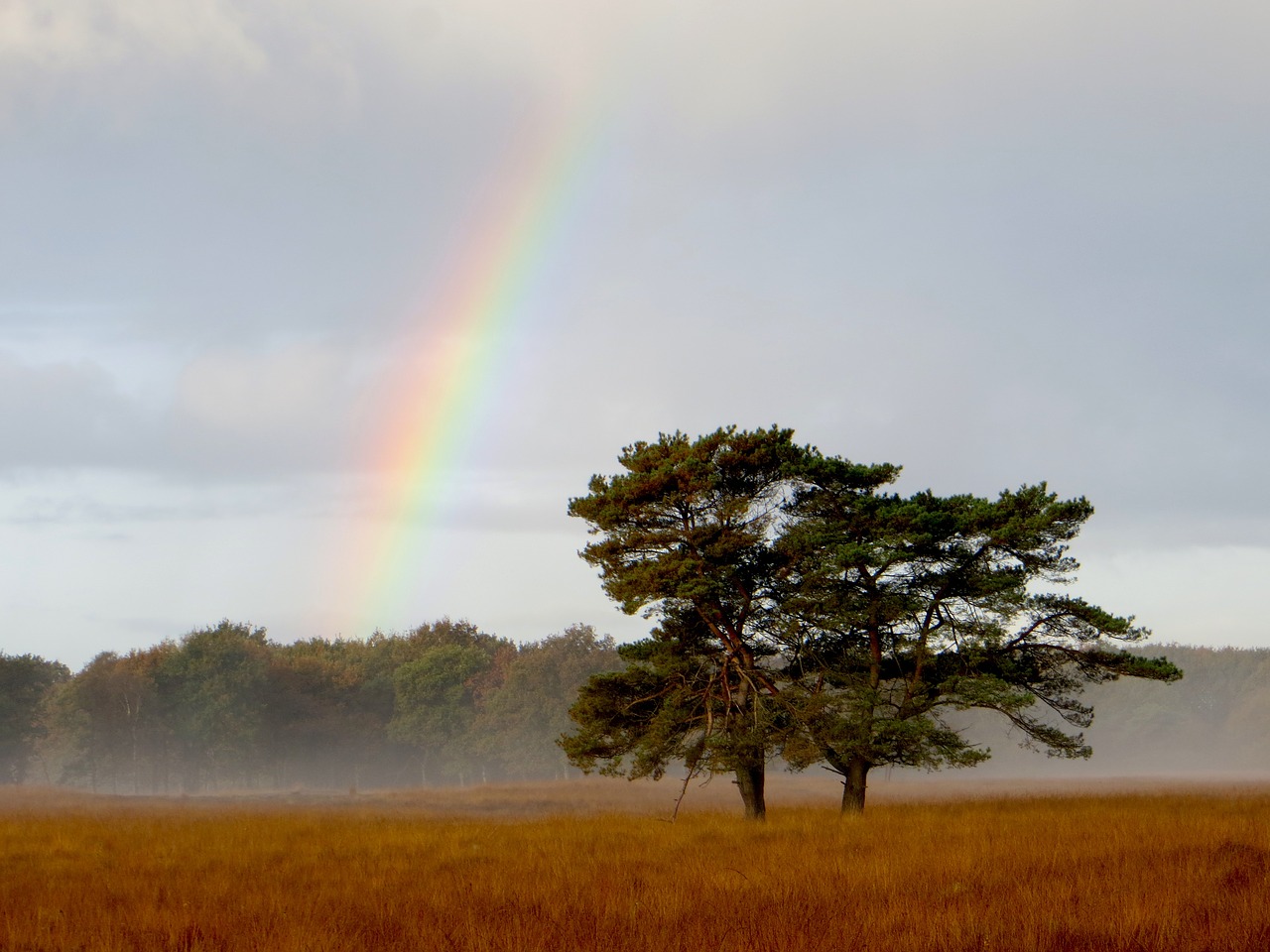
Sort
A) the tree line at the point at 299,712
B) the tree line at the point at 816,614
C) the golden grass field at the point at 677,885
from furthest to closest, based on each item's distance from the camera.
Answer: the tree line at the point at 299,712
the tree line at the point at 816,614
the golden grass field at the point at 677,885

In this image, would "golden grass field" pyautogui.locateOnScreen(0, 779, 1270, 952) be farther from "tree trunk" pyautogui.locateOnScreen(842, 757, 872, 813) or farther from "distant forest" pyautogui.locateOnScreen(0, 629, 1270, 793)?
"distant forest" pyautogui.locateOnScreen(0, 629, 1270, 793)

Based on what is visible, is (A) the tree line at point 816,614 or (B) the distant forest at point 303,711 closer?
(A) the tree line at point 816,614

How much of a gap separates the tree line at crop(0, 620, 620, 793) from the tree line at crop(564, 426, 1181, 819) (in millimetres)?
62014

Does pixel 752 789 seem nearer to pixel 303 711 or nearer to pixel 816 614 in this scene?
pixel 816 614

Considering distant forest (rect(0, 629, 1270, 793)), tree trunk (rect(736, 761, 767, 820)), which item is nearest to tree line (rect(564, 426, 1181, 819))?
tree trunk (rect(736, 761, 767, 820))

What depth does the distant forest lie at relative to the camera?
79500 mm

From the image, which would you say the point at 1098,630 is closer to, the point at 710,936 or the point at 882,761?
the point at 882,761

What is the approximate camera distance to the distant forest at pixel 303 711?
7950cm

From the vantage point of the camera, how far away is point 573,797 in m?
54.7

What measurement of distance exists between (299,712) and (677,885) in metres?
77.4

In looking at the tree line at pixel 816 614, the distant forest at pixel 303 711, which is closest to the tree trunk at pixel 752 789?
the tree line at pixel 816 614

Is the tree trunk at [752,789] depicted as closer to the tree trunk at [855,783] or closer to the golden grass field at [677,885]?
the golden grass field at [677,885]

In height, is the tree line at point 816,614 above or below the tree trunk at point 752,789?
above

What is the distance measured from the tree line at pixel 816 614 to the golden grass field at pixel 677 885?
2082 millimetres
